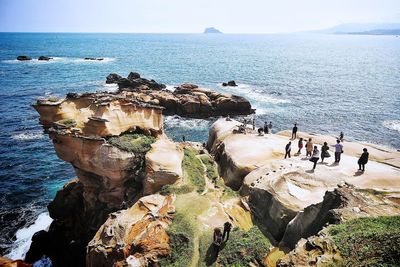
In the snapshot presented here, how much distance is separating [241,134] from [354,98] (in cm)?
5626

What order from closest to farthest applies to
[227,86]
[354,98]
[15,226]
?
1. [15,226]
2. [354,98]
3. [227,86]

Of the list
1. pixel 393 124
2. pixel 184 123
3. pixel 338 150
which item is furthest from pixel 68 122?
pixel 393 124

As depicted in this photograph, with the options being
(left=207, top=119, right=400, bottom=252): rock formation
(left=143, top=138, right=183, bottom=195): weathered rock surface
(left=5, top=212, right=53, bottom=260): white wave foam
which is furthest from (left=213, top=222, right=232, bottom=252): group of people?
(left=5, top=212, right=53, bottom=260): white wave foam

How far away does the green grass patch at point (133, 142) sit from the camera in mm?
28188

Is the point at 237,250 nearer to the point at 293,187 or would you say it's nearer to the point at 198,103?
the point at 293,187

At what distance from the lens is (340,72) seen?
398ft

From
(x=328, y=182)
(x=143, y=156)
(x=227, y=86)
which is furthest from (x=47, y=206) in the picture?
(x=227, y=86)

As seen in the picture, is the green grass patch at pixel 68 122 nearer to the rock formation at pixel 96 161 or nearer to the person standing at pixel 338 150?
the rock formation at pixel 96 161

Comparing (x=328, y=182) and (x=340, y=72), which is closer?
(x=328, y=182)

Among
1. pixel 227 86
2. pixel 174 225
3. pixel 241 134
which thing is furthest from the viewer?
pixel 227 86

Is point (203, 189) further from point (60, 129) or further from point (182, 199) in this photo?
point (60, 129)

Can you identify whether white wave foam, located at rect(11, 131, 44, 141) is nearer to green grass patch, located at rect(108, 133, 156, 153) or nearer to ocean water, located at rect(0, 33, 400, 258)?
ocean water, located at rect(0, 33, 400, 258)

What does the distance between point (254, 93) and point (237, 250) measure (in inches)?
2715

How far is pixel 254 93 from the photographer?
83.9 metres
